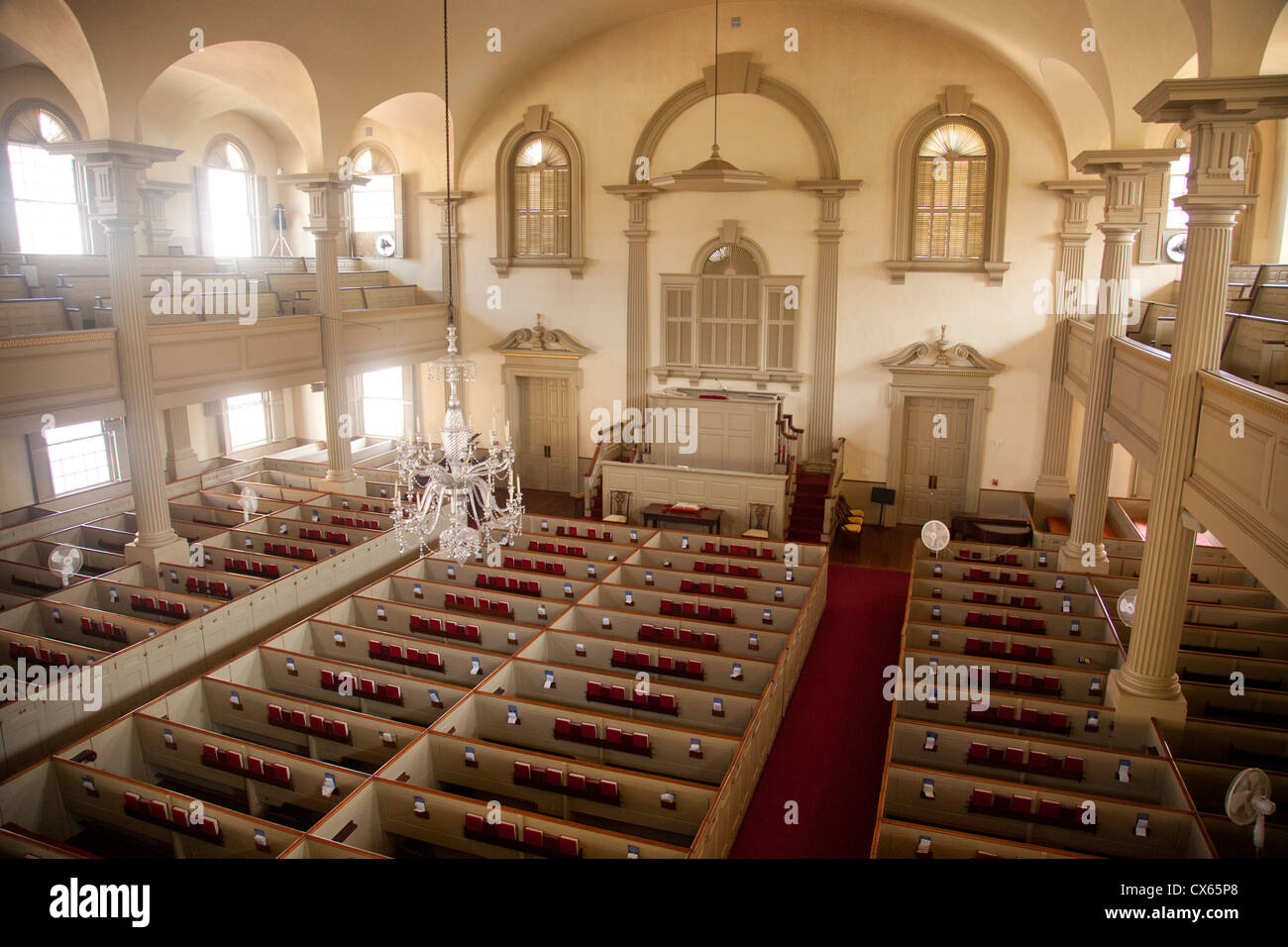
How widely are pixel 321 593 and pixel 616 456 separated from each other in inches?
284

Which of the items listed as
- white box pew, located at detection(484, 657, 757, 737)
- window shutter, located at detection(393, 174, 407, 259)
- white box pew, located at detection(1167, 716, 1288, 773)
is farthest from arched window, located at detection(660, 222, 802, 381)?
white box pew, located at detection(1167, 716, 1288, 773)

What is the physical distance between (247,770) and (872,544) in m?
11.4

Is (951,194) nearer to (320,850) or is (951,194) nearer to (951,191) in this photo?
(951,191)

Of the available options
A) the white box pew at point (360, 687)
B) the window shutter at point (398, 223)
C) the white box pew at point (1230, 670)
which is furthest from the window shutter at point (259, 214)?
the white box pew at point (1230, 670)

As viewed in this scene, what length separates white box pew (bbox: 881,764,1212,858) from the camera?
21.1 feet

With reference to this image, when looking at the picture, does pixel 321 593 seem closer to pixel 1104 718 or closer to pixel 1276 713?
pixel 1104 718

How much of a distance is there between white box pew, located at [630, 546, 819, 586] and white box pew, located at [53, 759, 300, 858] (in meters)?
6.34

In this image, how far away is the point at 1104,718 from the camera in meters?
8.15

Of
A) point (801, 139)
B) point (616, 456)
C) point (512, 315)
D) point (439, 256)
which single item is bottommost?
point (616, 456)

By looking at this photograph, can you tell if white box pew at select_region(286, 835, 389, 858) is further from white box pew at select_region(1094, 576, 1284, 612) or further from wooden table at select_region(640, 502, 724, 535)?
white box pew at select_region(1094, 576, 1284, 612)

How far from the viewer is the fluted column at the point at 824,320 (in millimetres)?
16062

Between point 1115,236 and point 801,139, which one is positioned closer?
point 1115,236
